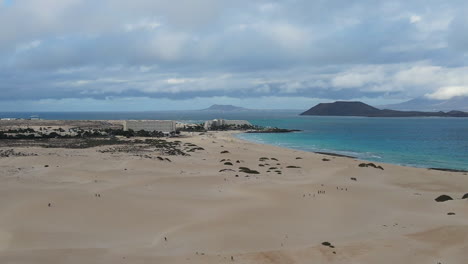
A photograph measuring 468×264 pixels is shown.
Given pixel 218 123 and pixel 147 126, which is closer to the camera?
pixel 147 126

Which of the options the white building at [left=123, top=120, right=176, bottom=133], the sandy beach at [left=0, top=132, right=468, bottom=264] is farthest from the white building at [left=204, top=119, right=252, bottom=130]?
the sandy beach at [left=0, top=132, right=468, bottom=264]

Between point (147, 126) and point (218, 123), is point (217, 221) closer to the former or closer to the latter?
point (147, 126)

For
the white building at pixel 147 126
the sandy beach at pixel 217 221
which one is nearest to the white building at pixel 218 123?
the white building at pixel 147 126

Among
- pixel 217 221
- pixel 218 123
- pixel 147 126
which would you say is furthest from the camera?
pixel 218 123

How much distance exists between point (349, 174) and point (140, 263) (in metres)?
26.3

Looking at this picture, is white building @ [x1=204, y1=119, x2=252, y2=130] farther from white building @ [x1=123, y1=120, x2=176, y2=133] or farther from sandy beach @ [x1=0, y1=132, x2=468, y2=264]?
sandy beach @ [x1=0, y1=132, x2=468, y2=264]

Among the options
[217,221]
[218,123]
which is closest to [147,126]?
[218,123]

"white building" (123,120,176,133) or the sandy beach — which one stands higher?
"white building" (123,120,176,133)

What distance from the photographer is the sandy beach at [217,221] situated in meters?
12.5

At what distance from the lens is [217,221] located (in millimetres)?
16469

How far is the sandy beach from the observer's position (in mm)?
12539

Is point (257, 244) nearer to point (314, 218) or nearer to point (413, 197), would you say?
point (314, 218)

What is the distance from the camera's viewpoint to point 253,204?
19531mm

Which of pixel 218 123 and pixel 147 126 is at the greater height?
pixel 147 126
